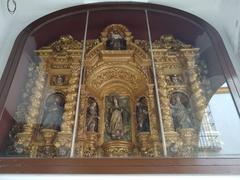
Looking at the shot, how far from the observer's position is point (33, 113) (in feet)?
10.5

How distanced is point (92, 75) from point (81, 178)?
165 centimetres

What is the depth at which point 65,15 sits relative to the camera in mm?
4227

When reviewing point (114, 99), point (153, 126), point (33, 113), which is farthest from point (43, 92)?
point (153, 126)

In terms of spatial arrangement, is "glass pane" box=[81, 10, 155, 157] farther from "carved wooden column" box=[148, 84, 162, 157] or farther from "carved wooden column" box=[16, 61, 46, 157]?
"carved wooden column" box=[16, 61, 46, 157]

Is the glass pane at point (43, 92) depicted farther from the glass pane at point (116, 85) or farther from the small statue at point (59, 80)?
the glass pane at point (116, 85)

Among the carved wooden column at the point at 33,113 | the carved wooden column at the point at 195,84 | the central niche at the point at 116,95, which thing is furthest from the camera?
the carved wooden column at the point at 195,84

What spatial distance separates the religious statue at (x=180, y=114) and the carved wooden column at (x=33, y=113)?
1.34 metres

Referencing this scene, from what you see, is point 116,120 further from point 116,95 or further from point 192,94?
point 192,94

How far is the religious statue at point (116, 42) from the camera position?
13.3 feet

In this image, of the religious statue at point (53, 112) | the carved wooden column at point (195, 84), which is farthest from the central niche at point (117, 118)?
the carved wooden column at point (195, 84)

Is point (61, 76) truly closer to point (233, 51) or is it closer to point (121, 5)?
point (121, 5)

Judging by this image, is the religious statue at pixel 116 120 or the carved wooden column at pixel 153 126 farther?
the religious statue at pixel 116 120

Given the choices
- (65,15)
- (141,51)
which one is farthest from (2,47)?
(141,51)

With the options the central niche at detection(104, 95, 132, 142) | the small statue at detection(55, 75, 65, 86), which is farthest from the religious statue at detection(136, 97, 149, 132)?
the small statue at detection(55, 75, 65, 86)
